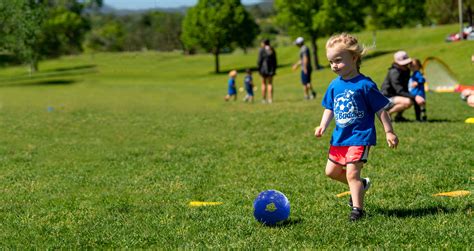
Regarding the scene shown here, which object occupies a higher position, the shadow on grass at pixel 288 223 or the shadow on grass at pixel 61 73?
the shadow on grass at pixel 288 223

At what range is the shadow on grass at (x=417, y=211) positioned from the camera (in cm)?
656

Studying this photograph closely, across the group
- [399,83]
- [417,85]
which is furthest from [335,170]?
[417,85]

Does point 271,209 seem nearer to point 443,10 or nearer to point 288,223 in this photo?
point 288,223

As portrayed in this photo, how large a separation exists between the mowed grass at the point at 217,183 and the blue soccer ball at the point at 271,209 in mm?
102

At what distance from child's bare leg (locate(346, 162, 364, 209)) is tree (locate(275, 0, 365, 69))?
54385 mm

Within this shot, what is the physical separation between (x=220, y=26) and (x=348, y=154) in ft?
226

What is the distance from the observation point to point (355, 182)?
21.1ft

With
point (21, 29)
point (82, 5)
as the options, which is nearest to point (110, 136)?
point (21, 29)

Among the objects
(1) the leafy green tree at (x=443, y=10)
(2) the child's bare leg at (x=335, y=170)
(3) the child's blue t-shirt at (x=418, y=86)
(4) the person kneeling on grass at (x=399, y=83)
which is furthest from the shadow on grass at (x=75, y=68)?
(2) the child's bare leg at (x=335, y=170)

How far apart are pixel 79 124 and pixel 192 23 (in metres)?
58.1

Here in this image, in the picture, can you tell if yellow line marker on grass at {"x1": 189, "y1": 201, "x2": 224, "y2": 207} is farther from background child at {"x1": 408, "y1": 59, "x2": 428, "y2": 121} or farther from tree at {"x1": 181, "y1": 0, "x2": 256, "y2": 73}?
tree at {"x1": 181, "y1": 0, "x2": 256, "y2": 73}

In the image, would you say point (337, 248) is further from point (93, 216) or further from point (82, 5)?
point (82, 5)

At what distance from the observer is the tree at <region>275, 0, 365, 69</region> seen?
60156 mm

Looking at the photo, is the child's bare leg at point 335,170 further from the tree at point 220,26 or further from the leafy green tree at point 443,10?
the leafy green tree at point 443,10
